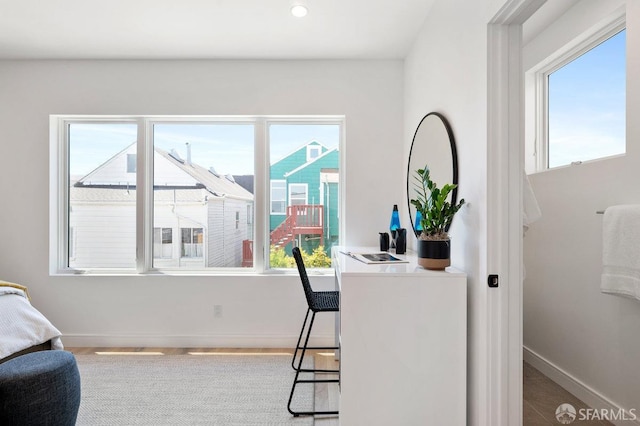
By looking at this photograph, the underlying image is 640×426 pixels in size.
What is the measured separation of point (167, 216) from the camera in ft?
10.7

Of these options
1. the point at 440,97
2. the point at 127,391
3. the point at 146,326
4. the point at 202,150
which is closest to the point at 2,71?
the point at 202,150

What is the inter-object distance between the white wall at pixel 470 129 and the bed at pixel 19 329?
233cm

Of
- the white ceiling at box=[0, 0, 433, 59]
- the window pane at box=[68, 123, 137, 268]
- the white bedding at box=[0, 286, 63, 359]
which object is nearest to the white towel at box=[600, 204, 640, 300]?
the white ceiling at box=[0, 0, 433, 59]

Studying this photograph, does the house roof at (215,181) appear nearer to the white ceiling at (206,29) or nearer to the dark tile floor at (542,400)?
the white ceiling at (206,29)

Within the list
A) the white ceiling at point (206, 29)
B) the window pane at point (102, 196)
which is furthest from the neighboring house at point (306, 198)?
the window pane at point (102, 196)

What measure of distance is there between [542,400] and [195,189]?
10.1 feet

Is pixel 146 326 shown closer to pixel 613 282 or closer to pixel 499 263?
pixel 499 263

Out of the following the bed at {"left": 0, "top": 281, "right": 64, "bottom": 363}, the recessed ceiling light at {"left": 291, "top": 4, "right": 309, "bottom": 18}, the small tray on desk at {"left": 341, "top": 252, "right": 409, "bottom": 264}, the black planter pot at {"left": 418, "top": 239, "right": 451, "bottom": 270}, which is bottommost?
the bed at {"left": 0, "top": 281, "right": 64, "bottom": 363}

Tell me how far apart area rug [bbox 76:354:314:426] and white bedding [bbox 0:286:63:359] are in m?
0.53

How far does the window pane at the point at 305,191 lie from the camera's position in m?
3.27

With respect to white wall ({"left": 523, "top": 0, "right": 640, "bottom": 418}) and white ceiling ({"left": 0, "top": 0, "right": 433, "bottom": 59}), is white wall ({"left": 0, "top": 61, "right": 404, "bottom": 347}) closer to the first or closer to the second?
white ceiling ({"left": 0, "top": 0, "right": 433, "bottom": 59})

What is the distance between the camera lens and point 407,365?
1.72 meters

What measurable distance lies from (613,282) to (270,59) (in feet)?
9.53

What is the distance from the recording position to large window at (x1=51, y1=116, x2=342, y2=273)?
3.26 meters
